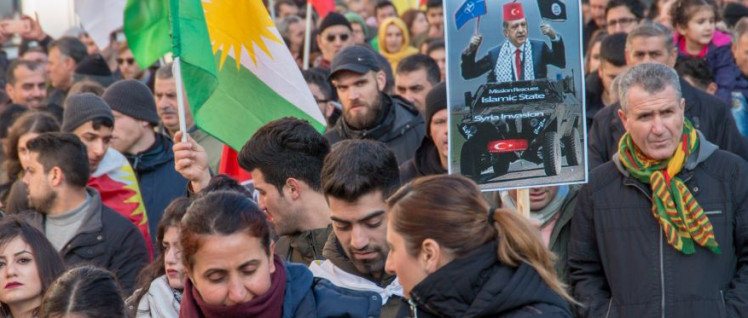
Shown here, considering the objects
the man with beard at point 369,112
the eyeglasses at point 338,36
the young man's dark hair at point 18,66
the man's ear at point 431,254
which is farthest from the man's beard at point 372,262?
the young man's dark hair at point 18,66

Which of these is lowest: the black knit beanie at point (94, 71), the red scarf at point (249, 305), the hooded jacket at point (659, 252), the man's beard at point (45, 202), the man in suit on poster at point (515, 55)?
the hooded jacket at point (659, 252)

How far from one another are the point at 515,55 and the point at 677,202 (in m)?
1.03

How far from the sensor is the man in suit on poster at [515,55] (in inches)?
244

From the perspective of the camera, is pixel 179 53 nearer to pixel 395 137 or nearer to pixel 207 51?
pixel 207 51

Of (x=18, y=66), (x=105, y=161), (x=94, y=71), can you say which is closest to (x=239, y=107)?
(x=105, y=161)

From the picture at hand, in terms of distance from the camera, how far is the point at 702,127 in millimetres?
7898

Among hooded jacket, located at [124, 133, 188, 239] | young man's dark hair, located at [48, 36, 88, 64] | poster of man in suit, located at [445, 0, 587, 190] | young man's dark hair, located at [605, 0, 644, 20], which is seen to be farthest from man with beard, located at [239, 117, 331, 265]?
young man's dark hair, located at [48, 36, 88, 64]

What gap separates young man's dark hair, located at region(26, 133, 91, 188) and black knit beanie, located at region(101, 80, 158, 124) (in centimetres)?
165

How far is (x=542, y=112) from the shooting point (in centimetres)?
620

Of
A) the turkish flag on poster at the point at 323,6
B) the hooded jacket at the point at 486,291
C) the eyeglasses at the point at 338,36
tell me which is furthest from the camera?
the turkish flag on poster at the point at 323,6

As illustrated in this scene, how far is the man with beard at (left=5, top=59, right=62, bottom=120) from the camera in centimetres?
1249

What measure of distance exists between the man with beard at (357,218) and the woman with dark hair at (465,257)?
0.91 metres

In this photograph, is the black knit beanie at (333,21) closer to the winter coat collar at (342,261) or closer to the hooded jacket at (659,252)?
the hooded jacket at (659,252)

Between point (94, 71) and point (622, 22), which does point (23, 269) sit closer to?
point (94, 71)
